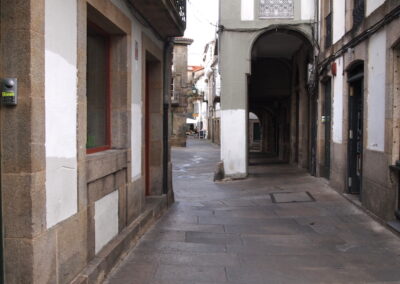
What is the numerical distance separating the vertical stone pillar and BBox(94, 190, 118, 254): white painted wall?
58.2 inches

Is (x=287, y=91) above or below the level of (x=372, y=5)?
below

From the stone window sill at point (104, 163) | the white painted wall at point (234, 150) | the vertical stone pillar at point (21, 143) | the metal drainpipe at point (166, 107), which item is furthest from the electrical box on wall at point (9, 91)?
the white painted wall at point (234, 150)

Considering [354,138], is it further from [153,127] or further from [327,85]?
[153,127]

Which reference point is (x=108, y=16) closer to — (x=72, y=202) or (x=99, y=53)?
(x=99, y=53)

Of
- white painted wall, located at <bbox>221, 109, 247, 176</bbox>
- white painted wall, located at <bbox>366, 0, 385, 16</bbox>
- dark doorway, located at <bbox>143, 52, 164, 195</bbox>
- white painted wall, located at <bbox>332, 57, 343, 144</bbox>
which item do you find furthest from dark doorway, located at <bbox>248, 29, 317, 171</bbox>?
dark doorway, located at <bbox>143, 52, 164, 195</bbox>

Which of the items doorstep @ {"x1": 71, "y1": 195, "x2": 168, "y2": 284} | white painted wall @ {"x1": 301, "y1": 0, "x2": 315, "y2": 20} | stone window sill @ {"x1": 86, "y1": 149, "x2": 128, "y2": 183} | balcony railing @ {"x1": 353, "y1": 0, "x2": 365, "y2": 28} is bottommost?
doorstep @ {"x1": 71, "y1": 195, "x2": 168, "y2": 284}

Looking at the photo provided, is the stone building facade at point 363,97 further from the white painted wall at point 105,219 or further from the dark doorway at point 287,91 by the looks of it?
the white painted wall at point 105,219

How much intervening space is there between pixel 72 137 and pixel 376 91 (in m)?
5.23

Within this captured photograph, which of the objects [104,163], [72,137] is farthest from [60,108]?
[104,163]

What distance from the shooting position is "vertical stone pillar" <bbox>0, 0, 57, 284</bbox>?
3070 millimetres

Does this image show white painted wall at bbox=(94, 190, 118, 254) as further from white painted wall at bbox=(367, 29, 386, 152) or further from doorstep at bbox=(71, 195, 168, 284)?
white painted wall at bbox=(367, 29, 386, 152)

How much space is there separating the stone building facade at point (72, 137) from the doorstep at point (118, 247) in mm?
13

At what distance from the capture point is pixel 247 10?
1344 centimetres

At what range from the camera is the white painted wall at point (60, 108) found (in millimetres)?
3389
